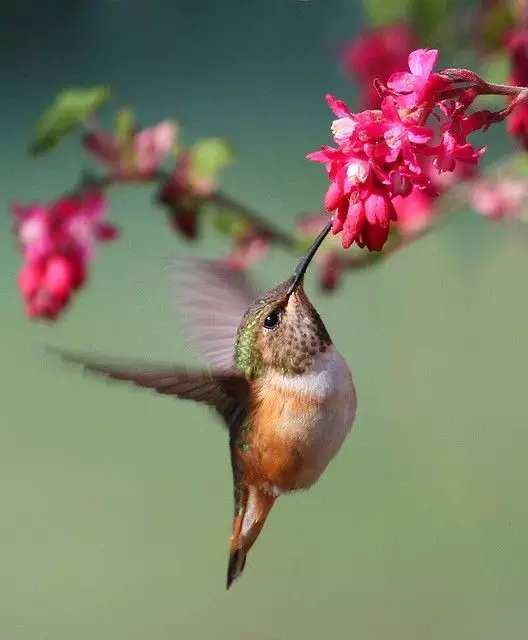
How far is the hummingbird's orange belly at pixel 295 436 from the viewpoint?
3.79 feet

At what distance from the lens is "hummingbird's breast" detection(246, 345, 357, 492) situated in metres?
1.14

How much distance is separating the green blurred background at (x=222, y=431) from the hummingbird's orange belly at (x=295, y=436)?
1273 millimetres

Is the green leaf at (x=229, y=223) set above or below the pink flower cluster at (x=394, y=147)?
below

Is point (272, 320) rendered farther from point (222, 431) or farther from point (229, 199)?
point (222, 431)

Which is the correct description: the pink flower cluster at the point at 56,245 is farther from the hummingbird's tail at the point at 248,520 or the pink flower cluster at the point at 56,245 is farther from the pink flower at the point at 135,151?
the hummingbird's tail at the point at 248,520

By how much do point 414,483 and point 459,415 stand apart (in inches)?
10.1

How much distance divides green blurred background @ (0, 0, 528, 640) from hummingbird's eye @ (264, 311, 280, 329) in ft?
4.45

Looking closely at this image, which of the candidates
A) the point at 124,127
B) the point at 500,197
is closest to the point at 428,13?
the point at 500,197

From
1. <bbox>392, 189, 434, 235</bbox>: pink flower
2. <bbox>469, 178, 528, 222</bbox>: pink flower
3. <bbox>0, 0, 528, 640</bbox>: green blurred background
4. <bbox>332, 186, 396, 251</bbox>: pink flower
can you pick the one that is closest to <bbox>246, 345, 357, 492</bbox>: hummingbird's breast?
<bbox>332, 186, 396, 251</bbox>: pink flower

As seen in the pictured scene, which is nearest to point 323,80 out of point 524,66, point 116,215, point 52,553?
point 116,215

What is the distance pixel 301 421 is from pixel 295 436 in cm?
3

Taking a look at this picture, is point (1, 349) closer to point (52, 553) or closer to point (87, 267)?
point (52, 553)

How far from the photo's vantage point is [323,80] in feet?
15.2

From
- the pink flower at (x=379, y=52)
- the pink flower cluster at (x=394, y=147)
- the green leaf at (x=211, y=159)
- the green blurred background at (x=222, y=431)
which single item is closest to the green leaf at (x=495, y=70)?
the pink flower at (x=379, y=52)
